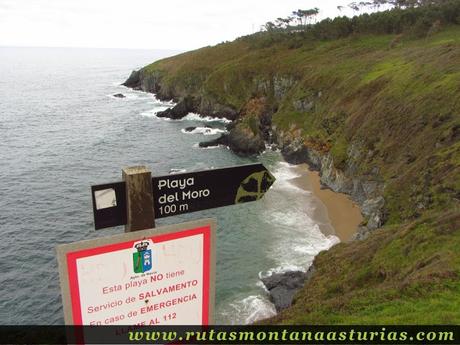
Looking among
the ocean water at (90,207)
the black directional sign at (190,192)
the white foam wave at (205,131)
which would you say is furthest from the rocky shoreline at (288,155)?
the black directional sign at (190,192)

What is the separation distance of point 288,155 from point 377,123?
15711 millimetres

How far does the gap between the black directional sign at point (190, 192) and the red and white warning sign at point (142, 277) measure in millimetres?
445

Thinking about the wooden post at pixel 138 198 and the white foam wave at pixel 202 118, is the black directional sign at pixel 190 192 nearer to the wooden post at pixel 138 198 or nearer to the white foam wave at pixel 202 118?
the wooden post at pixel 138 198

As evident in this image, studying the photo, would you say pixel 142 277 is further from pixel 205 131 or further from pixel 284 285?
pixel 205 131

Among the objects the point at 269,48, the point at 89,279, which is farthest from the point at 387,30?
the point at 89,279

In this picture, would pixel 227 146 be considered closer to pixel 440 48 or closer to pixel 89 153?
pixel 89 153

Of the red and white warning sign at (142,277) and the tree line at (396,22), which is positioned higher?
the tree line at (396,22)

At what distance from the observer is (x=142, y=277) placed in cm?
418

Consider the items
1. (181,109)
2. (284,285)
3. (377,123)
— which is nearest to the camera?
(284,285)

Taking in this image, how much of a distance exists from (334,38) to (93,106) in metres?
60.1

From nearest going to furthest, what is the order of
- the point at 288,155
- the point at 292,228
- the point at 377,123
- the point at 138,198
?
the point at 138,198 < the point at 292,228 < the point at 377,123 < the point at 288,155

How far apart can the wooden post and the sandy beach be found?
30.9 metres

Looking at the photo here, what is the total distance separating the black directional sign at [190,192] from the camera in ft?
14.1

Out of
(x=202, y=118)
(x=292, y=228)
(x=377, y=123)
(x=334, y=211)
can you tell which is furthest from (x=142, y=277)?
(x=202, y=118)
